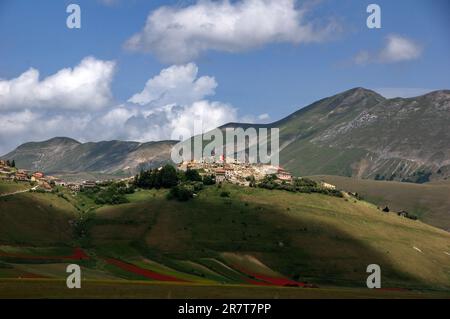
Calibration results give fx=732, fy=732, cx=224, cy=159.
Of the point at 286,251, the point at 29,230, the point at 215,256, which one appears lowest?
the point at 215,256

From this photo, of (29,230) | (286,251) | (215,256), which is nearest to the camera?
(215,256)

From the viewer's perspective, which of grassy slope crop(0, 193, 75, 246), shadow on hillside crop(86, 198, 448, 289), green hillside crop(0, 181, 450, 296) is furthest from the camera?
grassy slope crop(0, 193, 75, 246)

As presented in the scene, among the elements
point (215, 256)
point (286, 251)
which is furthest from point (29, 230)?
point (286, 251)

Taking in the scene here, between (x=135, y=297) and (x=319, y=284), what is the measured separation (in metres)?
81.9

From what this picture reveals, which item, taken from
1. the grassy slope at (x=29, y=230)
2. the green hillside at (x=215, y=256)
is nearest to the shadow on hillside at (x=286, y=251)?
the green hillside at (x=215, y=256)

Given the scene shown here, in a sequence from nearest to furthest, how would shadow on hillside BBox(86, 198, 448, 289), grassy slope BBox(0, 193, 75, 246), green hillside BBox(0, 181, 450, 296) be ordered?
1. green hillside BBox(0, 181, 450, 296)
2. shadow on hillside BBox(86, 198, 448, 289)
3. grassy slope BBox(0, 193, 75, 246)

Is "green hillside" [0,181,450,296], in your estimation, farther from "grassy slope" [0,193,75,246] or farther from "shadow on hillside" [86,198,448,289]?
"grassy slope" [0,193,75,246]

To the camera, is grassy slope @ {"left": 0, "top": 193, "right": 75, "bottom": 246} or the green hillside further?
grassy slope @ {"left": 0, "top": 193, "right": 75, "bottom": 246}

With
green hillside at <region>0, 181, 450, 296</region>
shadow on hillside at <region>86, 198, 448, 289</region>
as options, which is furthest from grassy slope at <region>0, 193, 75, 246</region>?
shadow on hillside at <region>86, 198, 448, 289</region>

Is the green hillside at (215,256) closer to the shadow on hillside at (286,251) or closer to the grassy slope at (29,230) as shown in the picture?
the shadow on hillside at (286,251)

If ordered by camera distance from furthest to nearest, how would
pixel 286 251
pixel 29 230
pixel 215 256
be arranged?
pixel 286 251 < pixel 29 230 < pixel 215 256

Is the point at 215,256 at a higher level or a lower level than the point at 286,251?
lower

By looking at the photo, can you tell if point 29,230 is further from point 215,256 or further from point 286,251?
point 286,251
